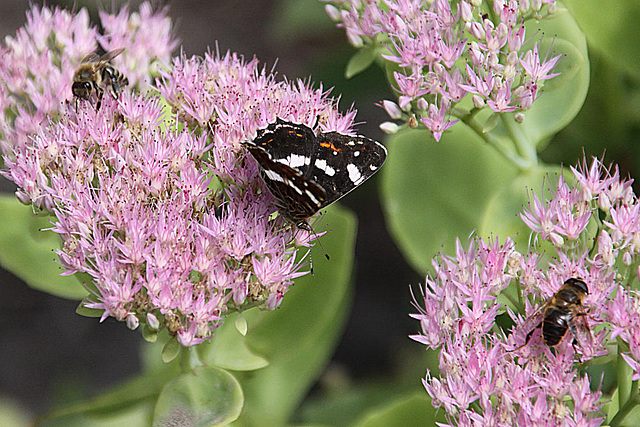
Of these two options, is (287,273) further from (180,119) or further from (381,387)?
(381,387)

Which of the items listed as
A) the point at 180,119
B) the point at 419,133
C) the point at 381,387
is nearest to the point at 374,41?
the point at 419,133

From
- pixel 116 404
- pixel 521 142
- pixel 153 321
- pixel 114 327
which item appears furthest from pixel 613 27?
pixel 114 327

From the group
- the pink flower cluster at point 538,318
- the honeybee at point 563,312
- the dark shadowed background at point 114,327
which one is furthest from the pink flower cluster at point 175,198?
the dark shadowed background at point 114,327

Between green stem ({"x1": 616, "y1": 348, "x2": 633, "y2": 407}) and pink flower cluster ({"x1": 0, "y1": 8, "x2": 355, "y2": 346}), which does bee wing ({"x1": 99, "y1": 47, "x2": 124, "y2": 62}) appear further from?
green stem ({"x1": 616, "y1": 348, "x2": 633, "y2": 407})

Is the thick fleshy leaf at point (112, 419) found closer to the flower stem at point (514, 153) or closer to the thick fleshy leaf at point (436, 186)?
the thick fleshy leaf at point (436, 186)

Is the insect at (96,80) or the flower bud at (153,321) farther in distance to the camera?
the insect at (96,80)

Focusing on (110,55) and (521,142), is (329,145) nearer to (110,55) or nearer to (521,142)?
(521,142)
